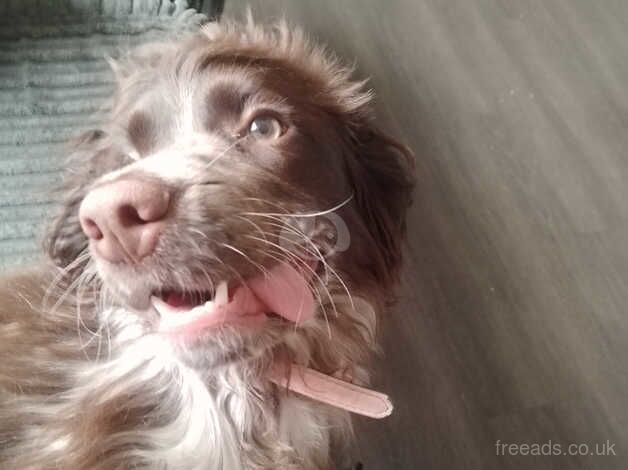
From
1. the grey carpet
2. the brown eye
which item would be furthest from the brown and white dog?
the grey carpet

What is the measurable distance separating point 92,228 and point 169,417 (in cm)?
43

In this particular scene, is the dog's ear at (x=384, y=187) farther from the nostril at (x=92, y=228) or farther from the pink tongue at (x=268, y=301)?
the nostril at (x=92, y=228)

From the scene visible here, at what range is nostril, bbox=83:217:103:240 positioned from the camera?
700mm

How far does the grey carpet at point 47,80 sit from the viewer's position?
1427 millimetres

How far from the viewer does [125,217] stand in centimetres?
70

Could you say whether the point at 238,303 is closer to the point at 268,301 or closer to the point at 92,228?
the point at 268,301

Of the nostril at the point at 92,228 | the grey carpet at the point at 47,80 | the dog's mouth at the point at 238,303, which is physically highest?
the nostril at the point at 92,228

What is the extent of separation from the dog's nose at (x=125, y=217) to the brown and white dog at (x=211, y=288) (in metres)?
0.03

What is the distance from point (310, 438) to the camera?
3.44 ft

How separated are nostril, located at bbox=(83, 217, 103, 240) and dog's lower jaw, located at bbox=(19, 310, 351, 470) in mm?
295

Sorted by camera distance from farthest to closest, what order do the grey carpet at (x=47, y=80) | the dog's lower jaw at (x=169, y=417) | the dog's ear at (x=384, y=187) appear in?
the grey carpet at (x=47, y=80)
the dog's ear at (x=384, y=187)
the dog's lower jaw at (x=169, y=417)

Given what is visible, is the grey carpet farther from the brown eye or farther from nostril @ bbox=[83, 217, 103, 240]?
nostril @ bbox=[83, 217, 103, 240]

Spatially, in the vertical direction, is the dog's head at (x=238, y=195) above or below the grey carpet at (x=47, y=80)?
above

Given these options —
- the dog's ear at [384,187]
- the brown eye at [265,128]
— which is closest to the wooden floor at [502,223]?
the dog's ear at [384,187]
